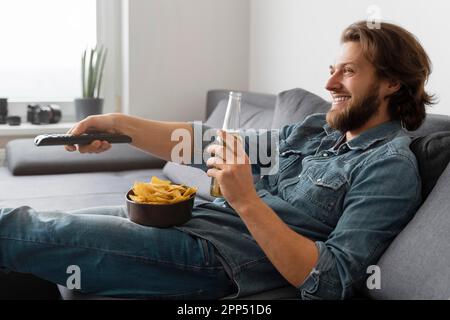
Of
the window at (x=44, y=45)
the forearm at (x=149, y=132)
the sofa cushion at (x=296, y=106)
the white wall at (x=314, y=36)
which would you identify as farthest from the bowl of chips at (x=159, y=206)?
the window at (x=44, y=45)

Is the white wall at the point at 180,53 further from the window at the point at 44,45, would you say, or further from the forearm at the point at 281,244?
the forearm at the point at 281,244

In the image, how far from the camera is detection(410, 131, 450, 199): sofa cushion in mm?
1190

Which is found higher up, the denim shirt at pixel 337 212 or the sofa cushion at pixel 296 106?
the sofa cushion at pixel 296 106

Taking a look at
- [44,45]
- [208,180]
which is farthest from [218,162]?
[44,45]

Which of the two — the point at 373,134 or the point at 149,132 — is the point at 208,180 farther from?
the point at 373,134

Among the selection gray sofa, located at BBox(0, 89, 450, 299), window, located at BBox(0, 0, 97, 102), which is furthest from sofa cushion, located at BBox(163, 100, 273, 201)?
window, located at BBox(0, 0, 97, 102)

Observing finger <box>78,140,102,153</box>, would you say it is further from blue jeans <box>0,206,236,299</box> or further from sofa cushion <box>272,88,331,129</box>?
sofa cushion <box>272,88,331,129</box>

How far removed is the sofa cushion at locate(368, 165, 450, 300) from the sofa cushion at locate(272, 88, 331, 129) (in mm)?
766

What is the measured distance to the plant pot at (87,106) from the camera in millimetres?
3074

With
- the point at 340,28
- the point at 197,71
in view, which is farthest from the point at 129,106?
the point at 340,28

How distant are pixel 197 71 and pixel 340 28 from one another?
113cm

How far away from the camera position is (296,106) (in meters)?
1.92

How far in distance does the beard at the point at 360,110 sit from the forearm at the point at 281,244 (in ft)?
1.31

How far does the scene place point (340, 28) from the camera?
2307 millimetres
